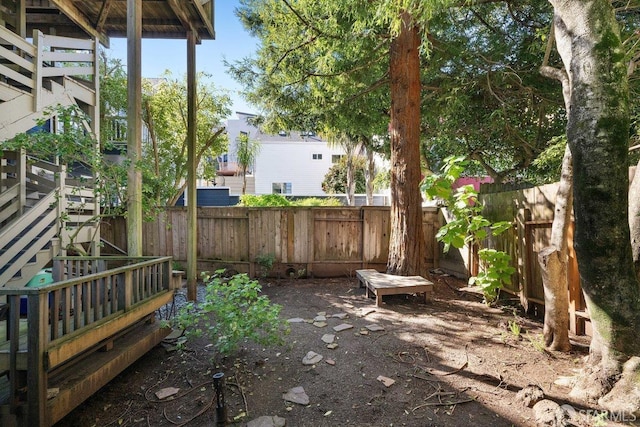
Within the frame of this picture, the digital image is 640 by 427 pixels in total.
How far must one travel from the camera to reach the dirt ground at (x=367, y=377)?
8.02 ft

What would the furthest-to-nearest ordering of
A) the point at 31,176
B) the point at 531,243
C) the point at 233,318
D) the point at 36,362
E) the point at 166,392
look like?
the point at 31,176 → the point at 531,243 → the point at 233,318 → the point at 166,392 → the point at 36,362

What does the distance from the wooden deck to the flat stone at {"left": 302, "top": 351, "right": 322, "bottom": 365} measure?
1661mm

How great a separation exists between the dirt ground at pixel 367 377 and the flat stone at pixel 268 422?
5cm

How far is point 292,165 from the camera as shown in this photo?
858 inches

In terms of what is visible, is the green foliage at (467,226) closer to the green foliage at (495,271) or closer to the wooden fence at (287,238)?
the green foliage at (495,271)

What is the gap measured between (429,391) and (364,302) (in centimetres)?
244

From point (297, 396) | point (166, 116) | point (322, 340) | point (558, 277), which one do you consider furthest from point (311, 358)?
point (166, 116)

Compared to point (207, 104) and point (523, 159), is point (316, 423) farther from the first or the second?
point (207, 104)

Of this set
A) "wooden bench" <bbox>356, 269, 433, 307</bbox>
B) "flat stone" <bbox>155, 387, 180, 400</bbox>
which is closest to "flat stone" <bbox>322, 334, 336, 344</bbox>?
"wooden bench" <bbox>356, 269, 433, 307</bbox>

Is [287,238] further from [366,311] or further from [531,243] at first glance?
[531,243]

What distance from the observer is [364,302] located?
5.10 metres

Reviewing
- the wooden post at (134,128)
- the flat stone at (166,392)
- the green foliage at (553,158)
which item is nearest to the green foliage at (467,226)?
the green foliage at (553,158)

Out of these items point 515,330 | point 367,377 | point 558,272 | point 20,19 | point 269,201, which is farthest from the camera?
point 269,201

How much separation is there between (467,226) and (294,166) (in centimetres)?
1792
